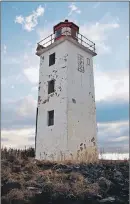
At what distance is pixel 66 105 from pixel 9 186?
9.26m

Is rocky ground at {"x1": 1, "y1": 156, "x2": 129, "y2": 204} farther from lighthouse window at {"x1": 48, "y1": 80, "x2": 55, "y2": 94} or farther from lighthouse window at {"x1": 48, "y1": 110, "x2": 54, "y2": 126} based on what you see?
lighthouse window at {"x1": 48, "y1": 80, "x2": 55, "y2": 94}

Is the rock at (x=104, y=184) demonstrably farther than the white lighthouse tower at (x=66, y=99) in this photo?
No

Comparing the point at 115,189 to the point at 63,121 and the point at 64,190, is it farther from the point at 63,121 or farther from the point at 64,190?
the point at 63,121

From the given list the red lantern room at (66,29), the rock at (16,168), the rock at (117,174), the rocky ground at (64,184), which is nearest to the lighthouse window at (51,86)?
the red lantern room at (66,29)

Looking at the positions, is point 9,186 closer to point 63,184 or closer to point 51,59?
point 63,184

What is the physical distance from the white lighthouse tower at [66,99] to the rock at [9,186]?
7.58 metres

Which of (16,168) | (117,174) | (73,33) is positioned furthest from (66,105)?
(117,174)

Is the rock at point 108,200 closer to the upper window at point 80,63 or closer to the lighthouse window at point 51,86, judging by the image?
the lighthouse window at point 51,86

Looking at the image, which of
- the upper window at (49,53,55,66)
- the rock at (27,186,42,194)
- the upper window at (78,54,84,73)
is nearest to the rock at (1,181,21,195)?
the rock at (27,186,42,194)

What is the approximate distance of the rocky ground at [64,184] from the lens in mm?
6555

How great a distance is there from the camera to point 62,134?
1566 cm

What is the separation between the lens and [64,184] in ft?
24.2

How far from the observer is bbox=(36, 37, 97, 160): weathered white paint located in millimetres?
15758

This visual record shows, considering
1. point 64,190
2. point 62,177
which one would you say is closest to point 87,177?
point 62,177
